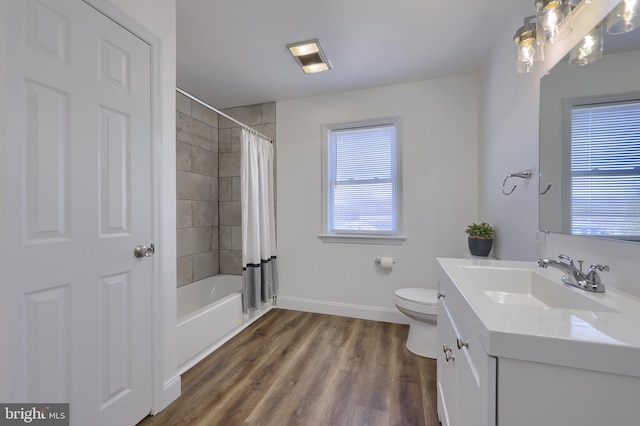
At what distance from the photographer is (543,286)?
1029 millimetres

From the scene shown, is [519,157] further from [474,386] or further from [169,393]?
[169,393]

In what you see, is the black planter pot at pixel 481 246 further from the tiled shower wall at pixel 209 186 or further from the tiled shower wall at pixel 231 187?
the tiled shower wall at pixel 231 187

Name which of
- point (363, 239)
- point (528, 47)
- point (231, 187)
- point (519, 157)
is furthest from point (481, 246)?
point (231, 187)

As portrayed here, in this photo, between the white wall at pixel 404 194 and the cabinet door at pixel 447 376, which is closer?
the cabinet door at pixel 447 376

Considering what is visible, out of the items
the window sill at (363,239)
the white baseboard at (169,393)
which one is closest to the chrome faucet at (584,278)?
the window sill at (363,239)

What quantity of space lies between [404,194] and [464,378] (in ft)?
6.51

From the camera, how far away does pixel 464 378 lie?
2.67 feet

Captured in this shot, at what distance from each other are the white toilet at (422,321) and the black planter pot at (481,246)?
0.49m

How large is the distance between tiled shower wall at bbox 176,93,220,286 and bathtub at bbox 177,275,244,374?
0.16m

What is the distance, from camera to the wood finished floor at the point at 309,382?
141 cm

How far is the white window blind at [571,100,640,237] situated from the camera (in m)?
0.85

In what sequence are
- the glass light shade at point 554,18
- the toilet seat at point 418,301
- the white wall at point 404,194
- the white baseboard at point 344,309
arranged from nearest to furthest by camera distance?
the glass light shade at point 554,18
the toilet seat at point 418,301
the white wall at point 404,194
the white baseboard at point 344,309

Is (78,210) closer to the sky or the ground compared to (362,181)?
closer to the ground

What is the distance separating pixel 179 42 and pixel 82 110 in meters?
1.19
